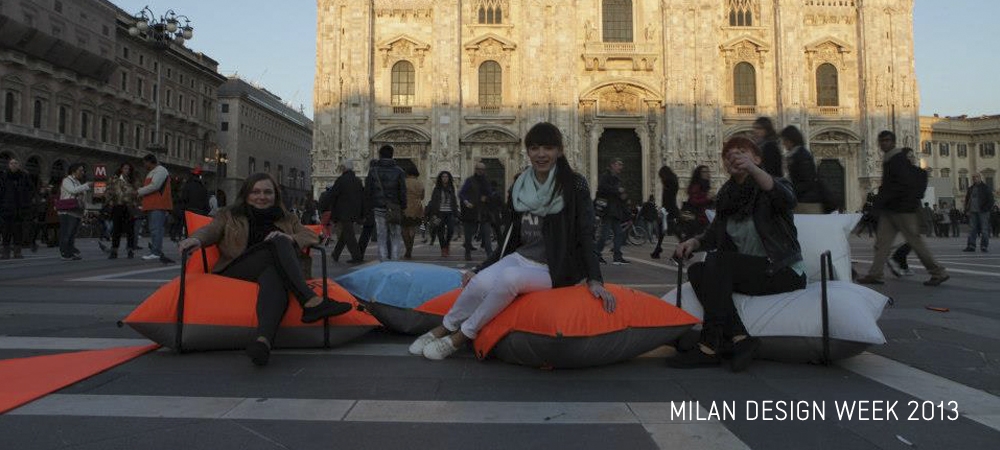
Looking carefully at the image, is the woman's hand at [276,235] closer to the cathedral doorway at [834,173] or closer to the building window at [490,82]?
the building window at [490,82]

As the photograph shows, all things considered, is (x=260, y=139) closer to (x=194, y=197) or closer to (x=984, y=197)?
(x=194, y=197)

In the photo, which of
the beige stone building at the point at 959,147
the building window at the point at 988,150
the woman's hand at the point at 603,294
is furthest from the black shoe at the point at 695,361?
the building window at the point at 988,150

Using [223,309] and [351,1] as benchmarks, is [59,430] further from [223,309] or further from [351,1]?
[351,1]

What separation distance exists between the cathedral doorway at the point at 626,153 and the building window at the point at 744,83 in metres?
5.86

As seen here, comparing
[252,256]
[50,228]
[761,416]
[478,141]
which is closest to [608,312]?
[761,416]

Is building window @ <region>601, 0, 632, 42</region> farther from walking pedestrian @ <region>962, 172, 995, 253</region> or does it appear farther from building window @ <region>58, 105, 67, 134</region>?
building window @ <region>58, 105, 67, 134</region>

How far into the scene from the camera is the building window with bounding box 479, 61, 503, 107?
31.2 metres

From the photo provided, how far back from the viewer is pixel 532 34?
30.5 metres

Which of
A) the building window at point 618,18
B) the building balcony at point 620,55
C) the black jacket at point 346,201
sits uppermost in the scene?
the building window at point 618,18

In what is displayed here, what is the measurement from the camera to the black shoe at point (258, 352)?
3.18 m

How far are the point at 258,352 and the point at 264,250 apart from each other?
83cm

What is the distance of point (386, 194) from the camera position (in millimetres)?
9609

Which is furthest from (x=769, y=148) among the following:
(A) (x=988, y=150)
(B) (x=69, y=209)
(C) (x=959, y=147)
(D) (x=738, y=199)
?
(A) (x=988, y=150)

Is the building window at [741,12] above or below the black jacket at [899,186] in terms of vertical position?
above
